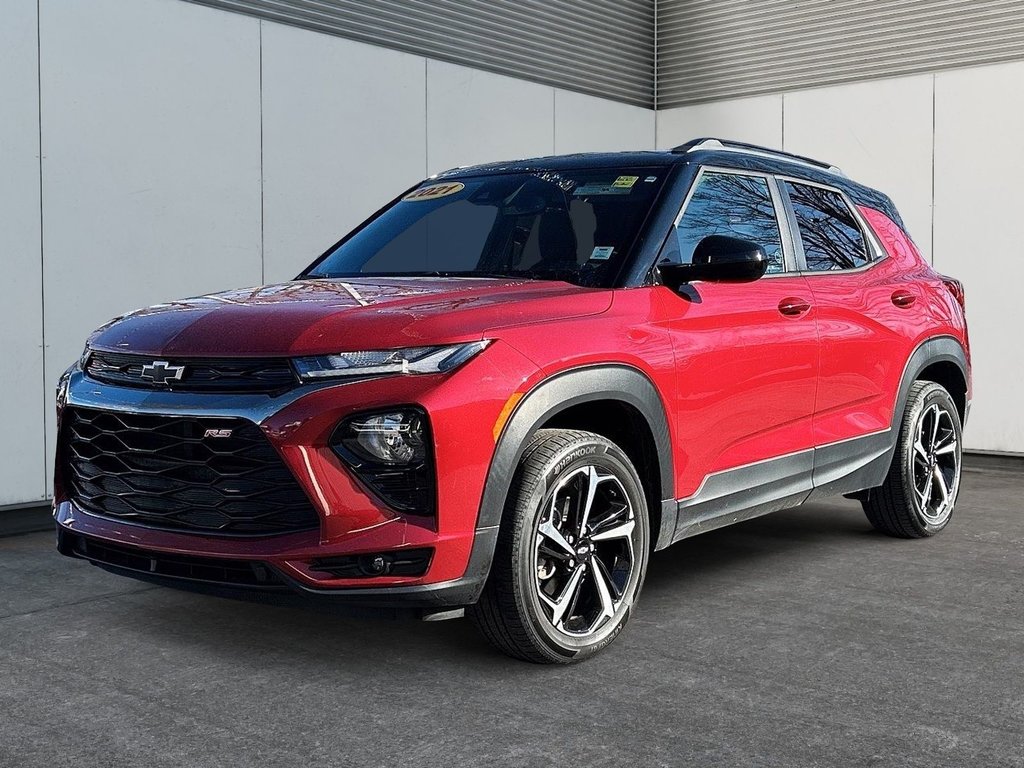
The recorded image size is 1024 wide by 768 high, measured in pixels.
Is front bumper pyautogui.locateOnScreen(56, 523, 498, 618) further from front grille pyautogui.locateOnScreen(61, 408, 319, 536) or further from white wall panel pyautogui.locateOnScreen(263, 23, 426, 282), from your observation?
white wall panel pyautogui.locateOnScreen(263, 23, 426, 282)

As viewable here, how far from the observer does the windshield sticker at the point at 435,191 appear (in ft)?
16.5

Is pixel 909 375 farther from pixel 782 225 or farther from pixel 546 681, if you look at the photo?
pixel 546 681

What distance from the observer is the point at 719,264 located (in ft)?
13.5

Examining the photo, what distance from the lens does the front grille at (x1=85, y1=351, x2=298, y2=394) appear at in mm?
3396

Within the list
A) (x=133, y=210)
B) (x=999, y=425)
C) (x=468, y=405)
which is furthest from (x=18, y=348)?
(x=999, y=425)

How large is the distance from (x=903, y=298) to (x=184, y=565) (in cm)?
363

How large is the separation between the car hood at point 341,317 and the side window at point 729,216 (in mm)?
594

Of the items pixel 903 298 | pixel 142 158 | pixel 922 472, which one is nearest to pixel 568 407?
pixel 903 298

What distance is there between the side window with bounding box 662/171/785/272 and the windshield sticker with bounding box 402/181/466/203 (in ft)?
3.55

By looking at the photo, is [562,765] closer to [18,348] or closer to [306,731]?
[306,731]

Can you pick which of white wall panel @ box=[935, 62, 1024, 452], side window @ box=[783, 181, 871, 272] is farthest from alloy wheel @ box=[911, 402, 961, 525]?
white wall panel @ box=[935, 62, 1024, 452]

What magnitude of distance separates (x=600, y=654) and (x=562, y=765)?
3.27 feet

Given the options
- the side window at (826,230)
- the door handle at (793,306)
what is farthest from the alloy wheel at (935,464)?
the door handle at (793,306)

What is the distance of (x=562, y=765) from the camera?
2961 millimetres
